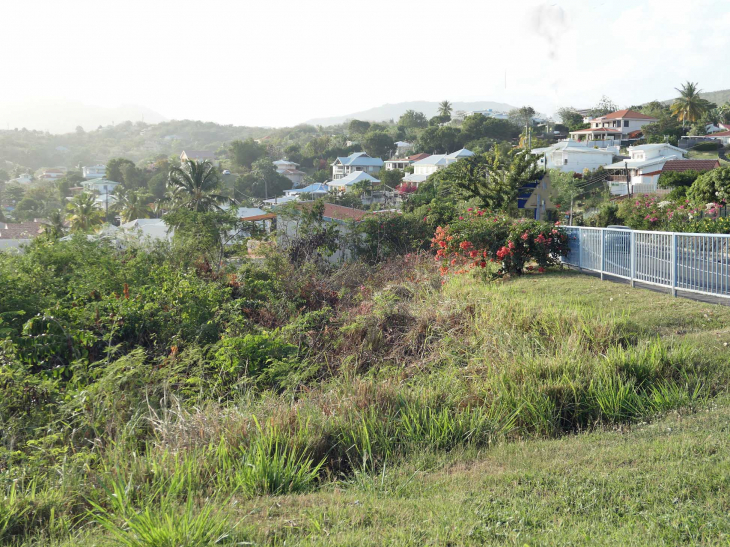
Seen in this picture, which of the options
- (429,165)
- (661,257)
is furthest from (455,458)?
(429,165)

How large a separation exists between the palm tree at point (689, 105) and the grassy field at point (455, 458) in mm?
89289

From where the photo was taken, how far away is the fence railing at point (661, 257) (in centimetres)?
862

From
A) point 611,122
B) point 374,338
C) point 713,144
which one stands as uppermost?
point 611,122

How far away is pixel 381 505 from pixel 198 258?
13.0 metres

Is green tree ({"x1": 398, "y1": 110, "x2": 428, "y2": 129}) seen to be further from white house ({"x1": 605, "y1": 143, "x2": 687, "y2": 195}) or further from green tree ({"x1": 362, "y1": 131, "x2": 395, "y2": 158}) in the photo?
white house ({"x1": 605, "y1": 143, "x2": 687, "y2": 195})

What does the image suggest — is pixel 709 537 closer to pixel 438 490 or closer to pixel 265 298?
pixel 438 490

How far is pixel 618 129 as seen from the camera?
9319cm

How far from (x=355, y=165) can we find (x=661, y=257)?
9274 cm

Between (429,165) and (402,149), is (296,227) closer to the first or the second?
(429,165)

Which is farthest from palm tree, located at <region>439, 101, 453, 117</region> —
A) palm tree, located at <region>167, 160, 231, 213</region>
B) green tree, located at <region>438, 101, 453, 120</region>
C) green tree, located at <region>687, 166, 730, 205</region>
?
green tree, located at <region>687, 166, 730, 205</region>

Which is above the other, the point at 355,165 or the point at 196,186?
the point at 355,165

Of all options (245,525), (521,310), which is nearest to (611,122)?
(521,310)

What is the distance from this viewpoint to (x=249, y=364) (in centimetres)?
759

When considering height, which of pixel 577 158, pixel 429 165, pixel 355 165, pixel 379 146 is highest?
pixel 379 146
